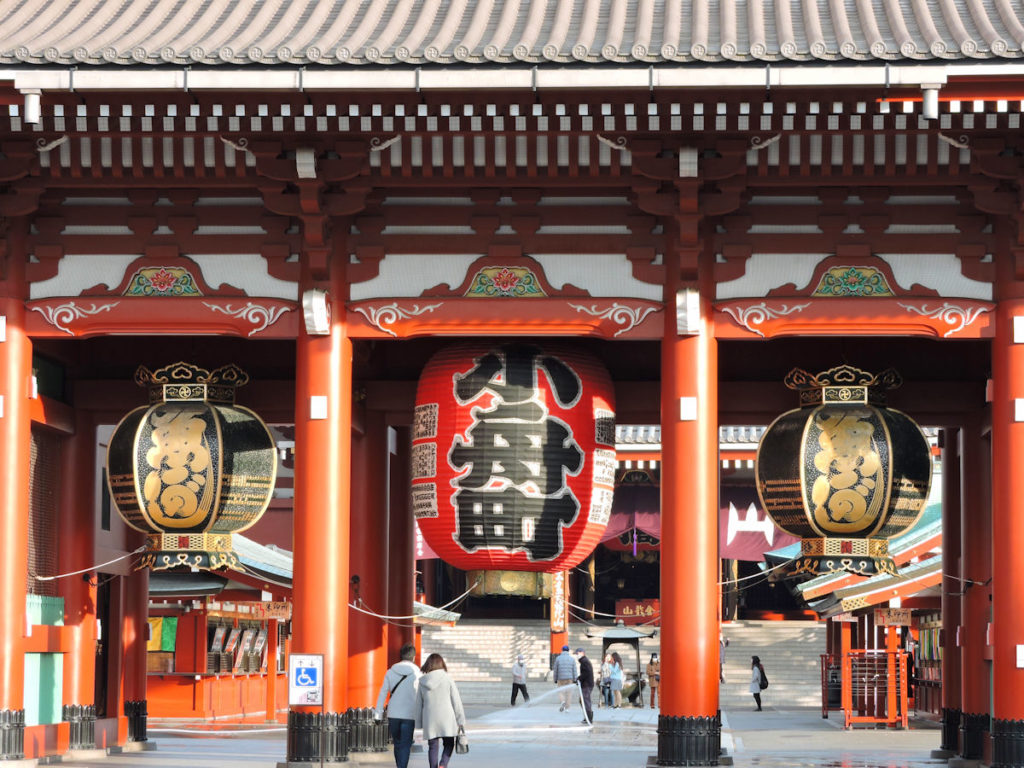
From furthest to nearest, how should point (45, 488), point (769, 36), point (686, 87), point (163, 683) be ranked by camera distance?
point (163, 683), point (45, 488), point (769, 36), point (686, 87)

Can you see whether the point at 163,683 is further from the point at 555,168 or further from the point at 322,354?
the point at 555,168

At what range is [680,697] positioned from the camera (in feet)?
49.8

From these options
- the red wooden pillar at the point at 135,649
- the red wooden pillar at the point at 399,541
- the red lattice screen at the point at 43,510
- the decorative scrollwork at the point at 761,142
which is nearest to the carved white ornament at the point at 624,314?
the decorative scrollwork at the point at 761,142

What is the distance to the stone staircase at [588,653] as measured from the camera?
4281 cm

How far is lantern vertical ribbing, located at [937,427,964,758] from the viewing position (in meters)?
20.2

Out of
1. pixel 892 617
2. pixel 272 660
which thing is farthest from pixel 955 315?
pixel 272 660

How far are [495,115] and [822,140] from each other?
3.14 metres

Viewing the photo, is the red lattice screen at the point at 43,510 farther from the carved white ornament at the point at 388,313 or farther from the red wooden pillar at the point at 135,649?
the carved white ornament at the point at 388,313

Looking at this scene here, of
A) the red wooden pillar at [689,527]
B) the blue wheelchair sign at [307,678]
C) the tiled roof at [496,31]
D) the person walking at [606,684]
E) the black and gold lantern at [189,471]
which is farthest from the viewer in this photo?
the person walking at [606,684]

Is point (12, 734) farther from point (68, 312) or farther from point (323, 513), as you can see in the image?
point (68, 312)

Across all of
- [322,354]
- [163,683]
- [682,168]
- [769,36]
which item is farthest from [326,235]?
[163,683]

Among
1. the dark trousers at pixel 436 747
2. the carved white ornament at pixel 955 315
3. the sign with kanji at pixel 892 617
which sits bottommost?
the dark trousers at pixel 436 747

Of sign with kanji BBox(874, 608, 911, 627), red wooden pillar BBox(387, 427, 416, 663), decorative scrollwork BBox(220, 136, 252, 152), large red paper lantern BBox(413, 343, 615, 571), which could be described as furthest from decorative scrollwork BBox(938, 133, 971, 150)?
sign with kanji BBox(874, 608, 911, 627)

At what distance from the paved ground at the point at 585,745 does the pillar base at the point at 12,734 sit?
196 centimetres
